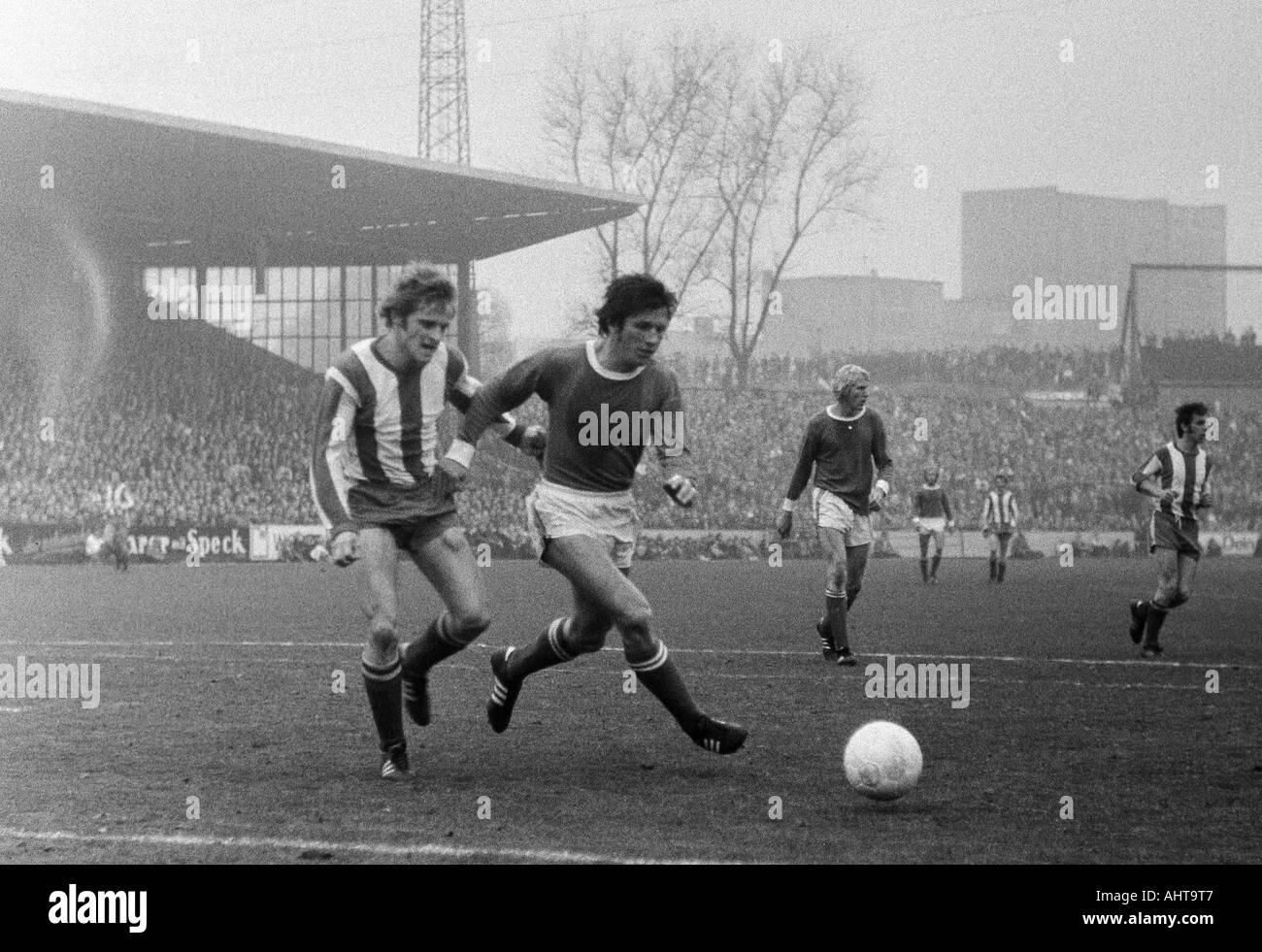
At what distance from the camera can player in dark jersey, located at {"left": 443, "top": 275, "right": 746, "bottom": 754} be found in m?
7.76

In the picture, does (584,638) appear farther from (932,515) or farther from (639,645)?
(932,515)

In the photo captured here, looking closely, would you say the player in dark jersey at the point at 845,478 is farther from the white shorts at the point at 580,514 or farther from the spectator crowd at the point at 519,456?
the spectator crowd at the point at 519,456

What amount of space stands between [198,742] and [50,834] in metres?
2.47

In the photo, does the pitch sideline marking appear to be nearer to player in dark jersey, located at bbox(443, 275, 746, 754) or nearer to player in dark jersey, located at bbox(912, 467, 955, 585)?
player in dark jersey, located at bbox(443, 275, 746, 754)

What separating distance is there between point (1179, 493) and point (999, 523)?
48.5ft

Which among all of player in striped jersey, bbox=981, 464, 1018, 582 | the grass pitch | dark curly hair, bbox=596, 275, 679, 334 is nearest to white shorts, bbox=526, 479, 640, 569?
dark curly hair, bbox=596, 275, 679, 334

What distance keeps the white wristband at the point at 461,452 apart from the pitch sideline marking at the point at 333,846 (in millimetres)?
2250

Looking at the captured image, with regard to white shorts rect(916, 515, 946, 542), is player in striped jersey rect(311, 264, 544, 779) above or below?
above

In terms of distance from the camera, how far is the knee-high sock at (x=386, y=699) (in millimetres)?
7617

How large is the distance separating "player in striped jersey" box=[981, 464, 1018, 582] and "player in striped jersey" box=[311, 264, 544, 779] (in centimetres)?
1996

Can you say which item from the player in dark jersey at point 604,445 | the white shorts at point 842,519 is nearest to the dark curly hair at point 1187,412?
the white shorts at point 842,519

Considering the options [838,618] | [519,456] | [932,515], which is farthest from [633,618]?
[519,456]

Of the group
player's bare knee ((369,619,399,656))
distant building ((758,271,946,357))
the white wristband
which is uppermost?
distant building ((758,271,946,357))
